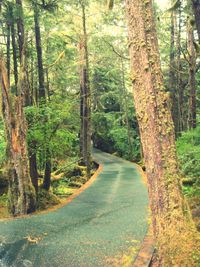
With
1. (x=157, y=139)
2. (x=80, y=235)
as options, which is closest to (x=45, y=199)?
(x=80, y=235)

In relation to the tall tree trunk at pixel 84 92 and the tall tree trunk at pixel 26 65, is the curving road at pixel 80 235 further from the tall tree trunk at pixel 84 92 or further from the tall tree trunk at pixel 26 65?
the tall tree trunk at pixel 84 92

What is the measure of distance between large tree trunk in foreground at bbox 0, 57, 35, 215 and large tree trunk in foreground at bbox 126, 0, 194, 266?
21.5 feet

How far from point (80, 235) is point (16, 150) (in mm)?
4247

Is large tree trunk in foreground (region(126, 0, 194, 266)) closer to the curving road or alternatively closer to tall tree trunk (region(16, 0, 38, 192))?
the curving road

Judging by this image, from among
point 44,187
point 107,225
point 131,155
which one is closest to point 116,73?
point 131,155

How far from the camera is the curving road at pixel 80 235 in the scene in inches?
237

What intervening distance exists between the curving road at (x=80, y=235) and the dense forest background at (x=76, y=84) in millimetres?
1743

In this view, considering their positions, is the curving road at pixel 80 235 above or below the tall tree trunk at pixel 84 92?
below

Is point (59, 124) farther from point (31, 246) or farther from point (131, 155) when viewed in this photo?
point (131, 155)

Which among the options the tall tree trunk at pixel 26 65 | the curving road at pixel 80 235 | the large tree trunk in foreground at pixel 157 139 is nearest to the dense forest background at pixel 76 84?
the tall tree trunk at pixel 26 65

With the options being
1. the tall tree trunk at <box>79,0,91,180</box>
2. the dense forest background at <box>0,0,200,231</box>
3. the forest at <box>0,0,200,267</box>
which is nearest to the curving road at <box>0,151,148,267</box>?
the forest at <box>0,0,200,267</box>

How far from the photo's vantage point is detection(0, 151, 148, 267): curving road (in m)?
6.01

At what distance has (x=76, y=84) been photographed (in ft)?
115

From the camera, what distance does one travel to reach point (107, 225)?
27.6 feet
